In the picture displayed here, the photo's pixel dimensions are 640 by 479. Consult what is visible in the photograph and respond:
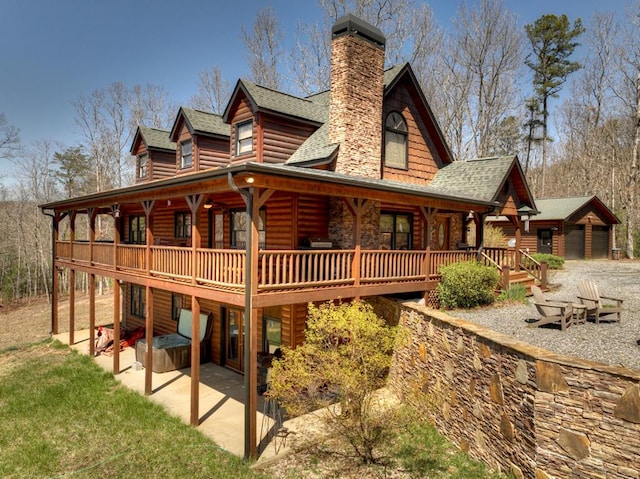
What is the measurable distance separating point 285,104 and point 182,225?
21.2ft

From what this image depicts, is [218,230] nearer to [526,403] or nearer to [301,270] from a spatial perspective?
[301,270]

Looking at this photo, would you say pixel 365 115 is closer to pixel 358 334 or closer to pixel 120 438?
pixel 358 334

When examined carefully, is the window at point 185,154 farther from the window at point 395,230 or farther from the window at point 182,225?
the window at point 395,230

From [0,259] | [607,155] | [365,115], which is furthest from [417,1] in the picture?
[0,259]

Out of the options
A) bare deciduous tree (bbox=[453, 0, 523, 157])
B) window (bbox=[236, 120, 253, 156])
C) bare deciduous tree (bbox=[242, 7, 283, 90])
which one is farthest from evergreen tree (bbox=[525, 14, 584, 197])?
window (bbox=[236, 120, 253, 156])

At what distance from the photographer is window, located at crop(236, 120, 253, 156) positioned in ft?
47.2

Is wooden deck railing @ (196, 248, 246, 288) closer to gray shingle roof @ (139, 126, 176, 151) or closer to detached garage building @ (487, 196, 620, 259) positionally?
gray shingle roof @ (139, 126, 176, 151)

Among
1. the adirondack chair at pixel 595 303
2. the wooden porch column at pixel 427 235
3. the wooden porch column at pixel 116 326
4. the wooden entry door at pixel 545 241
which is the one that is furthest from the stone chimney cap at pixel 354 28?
the wooden entry door at pixel 545 241

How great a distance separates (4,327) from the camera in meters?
24.0

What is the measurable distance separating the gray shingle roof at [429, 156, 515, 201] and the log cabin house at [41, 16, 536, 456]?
0.06 m

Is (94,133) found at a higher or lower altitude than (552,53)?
lower

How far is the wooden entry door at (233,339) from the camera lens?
13.3 m

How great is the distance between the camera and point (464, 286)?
11695mm

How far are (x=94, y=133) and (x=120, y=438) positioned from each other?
105ft
